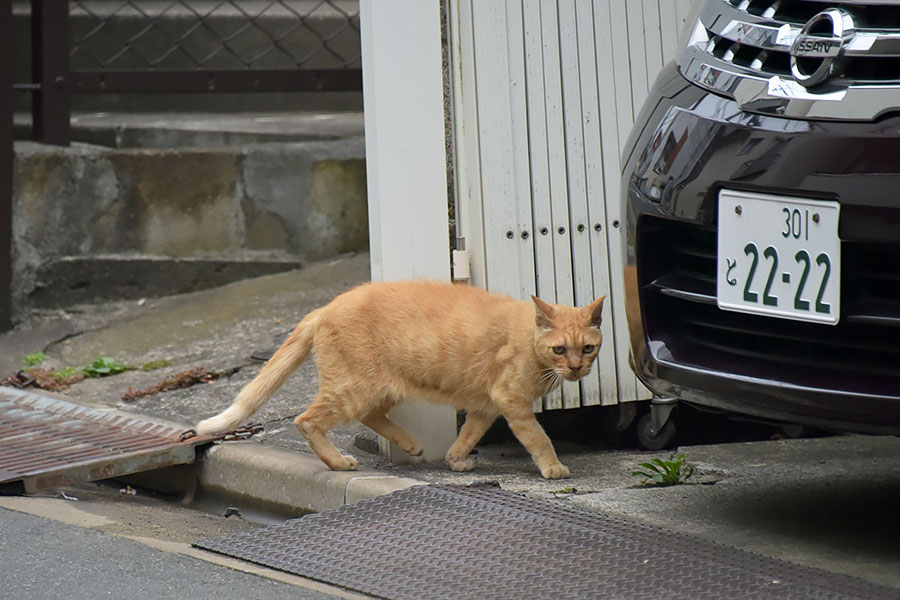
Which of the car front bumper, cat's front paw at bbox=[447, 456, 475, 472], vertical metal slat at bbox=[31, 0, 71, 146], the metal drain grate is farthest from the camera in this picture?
vertical metal slat at bbox=[31, 0, 71, 146]

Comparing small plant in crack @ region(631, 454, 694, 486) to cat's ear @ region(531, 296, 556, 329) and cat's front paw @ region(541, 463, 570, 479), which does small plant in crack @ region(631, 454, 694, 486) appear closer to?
cat's front paw @ region(541, 463, 570, 479)

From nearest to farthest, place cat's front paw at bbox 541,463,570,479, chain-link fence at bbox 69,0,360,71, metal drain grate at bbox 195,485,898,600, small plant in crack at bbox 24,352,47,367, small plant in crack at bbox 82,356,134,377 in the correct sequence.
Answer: metal drain grate at bbox 195,485,898,600, cat's front paw at bbox 541,463,570,479, small plant in crack at bbox 82,356,134,377, small plant in crack at bbox 24,352,47,367, chain-link fence at bbox 69,0,360,71

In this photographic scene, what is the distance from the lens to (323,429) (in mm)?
3826

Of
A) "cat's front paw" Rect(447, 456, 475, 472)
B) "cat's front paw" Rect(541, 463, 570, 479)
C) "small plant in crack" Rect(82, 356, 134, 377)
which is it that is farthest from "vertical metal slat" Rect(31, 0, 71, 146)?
"cat's front paw" Rect(541, 463, 570, 479)

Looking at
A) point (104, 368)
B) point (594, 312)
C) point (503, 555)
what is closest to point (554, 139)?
point (594, 312)

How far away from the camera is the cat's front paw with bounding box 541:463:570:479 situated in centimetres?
373

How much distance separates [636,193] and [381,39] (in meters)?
1.25

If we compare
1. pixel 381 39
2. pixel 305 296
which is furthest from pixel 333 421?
pixel 305 296

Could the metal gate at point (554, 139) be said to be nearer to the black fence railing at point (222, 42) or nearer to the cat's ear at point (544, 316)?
the cat's ear at point (544, 316)

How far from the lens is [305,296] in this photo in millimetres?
5828

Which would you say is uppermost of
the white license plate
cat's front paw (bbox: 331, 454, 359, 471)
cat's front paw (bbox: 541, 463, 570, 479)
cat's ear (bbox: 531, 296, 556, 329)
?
the white license plate

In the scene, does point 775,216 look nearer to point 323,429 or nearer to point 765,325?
point 765,325

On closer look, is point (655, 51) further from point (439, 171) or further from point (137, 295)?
point (137, 295)

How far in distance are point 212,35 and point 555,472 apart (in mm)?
4619
